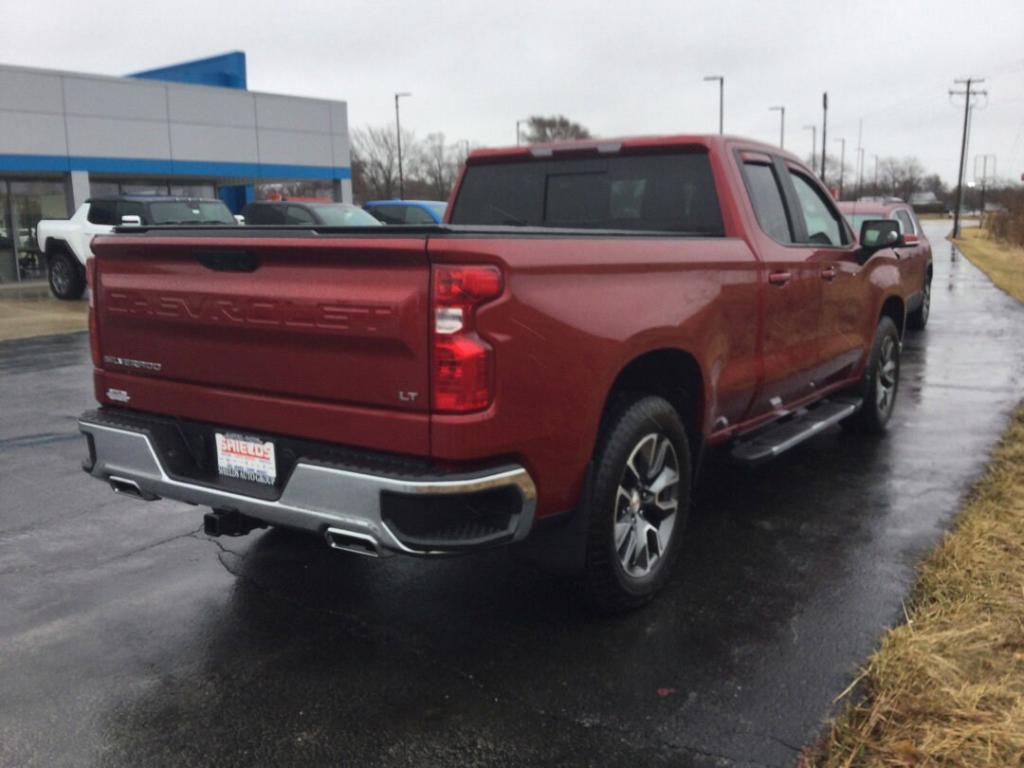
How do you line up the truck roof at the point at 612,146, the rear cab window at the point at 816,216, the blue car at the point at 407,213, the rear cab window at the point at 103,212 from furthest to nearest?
the blue car at the point at 407,213 < the rear cab window at the point at 103,212 < the rear cab window at the point at 816,216 < the truck roof at the point at 612,146

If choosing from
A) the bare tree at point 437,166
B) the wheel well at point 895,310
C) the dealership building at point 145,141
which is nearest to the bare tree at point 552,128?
the bare tree at point 437,166

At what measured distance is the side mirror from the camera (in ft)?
19.5

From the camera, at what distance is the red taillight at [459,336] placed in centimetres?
297

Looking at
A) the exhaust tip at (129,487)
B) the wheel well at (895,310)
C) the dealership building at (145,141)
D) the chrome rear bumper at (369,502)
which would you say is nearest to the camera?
the chrome rear bumper at (369,502)

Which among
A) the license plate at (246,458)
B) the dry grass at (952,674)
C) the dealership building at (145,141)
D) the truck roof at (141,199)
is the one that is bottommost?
the dry grass at (952,674)

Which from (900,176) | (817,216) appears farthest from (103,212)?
(900,176)

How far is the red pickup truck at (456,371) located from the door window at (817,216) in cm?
82

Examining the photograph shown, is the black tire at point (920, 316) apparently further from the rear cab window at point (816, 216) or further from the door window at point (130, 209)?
the door window at point (130, 209)

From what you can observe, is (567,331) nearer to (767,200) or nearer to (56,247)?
(767,200)

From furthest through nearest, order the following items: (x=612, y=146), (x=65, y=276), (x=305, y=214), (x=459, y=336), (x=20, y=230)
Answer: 1. (x=20, y=230)
2. (x=65, y=276)
3. (x=305, y=214)
4. (x=612, y=146)
5. (x=459, y=336)

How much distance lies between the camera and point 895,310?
7.23 metres

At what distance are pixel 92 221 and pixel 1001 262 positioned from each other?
2555 cm

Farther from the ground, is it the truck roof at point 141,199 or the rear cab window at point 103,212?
the truck roof at point 141,199

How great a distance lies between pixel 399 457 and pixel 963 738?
1956mm
